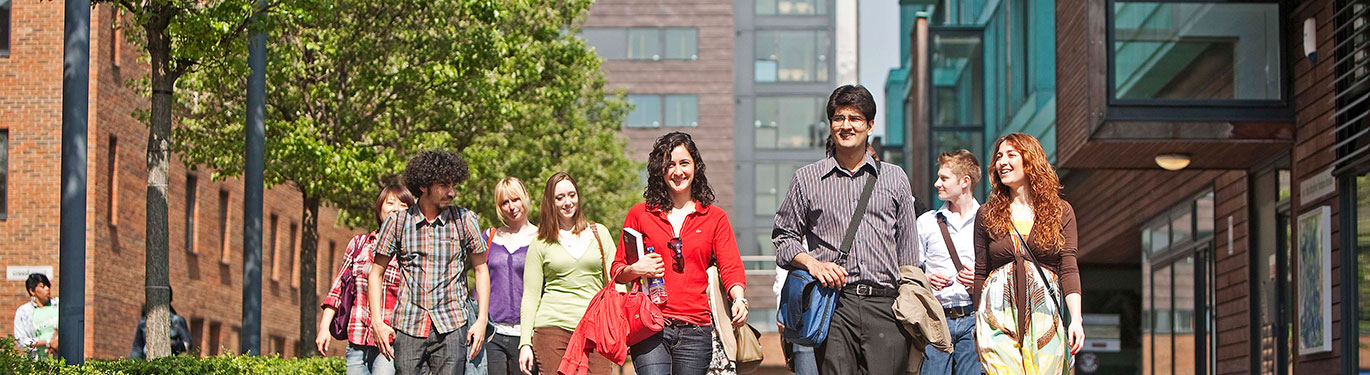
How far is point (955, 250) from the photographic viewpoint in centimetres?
1022

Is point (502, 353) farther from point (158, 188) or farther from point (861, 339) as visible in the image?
point (158, 188)

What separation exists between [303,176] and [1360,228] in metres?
12.5

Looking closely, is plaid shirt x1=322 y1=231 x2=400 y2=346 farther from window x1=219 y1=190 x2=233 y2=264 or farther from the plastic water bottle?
window x1=219 y1=190 x2=233 y2=264

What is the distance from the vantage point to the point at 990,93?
3173 cm

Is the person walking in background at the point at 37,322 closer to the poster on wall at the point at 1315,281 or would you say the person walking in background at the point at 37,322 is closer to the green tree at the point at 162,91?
the green tree at the point at 162,91

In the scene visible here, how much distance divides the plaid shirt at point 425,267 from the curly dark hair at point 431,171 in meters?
0.15

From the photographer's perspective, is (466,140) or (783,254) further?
(466,140)

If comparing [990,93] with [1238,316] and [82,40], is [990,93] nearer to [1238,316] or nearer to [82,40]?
[1238,316]

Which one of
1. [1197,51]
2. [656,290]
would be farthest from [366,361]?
[1197,51]

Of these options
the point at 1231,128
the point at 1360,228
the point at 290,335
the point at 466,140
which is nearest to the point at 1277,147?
the point at 1231,128

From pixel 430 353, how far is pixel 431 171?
35.2 inches

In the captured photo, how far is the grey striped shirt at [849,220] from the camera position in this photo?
318 inches

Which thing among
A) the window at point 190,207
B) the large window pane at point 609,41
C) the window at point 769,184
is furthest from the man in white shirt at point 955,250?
the window at point 769,184

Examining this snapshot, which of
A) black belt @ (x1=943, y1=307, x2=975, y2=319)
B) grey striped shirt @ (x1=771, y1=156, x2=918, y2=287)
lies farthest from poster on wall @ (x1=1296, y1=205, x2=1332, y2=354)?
grey striped shirt @ (x1=771, y1=156, x2=918, y2=287)
